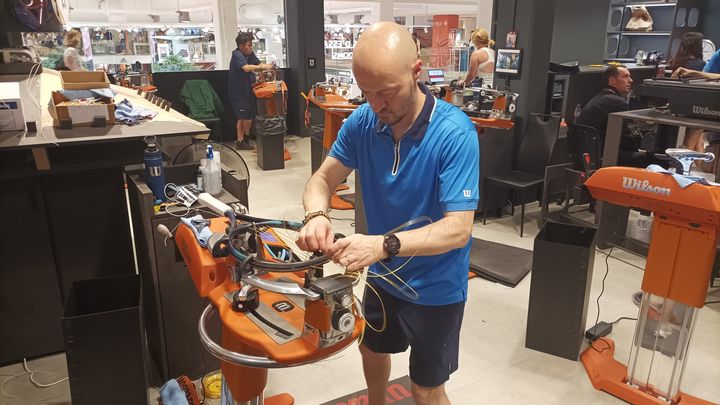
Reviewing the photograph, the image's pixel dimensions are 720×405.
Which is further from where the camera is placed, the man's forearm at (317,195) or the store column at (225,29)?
the store column at (225,29)

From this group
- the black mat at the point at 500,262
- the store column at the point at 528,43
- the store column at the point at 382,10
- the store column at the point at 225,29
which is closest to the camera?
the black mat at the point at 500,262

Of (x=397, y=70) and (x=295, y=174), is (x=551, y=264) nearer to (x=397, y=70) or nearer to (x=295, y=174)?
(x=397, y=70)

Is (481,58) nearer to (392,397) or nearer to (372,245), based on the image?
(392,397)

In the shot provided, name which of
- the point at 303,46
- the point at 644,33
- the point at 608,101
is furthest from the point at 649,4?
the point at 303,46

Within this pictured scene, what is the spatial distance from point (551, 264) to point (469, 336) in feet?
2.23

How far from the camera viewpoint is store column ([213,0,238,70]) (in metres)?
8.48

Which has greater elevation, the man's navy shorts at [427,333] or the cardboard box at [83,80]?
the cardboard box at [83,80]

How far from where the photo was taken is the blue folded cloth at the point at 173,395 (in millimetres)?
2305

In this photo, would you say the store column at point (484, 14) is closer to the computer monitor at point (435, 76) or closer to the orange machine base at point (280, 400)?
the computer monitor at point (435, 76)

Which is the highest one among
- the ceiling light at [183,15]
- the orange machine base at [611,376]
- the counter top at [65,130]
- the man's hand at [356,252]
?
the ceiling light at [183,15]

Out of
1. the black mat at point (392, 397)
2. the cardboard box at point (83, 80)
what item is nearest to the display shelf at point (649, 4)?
the black mat at point (392, 397)

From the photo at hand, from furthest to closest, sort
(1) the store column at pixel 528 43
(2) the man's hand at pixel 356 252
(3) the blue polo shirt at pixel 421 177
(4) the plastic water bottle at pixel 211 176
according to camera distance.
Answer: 1. (1) the store column at pixel 528 43
2. (4) the plastic water bottle at pixel 211 176
3. (3) the blue polo shirt at pixel 421 177
4. (2) the man's hand at pixel 356 252

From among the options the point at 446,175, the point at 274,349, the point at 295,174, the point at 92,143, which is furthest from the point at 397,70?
the point at 295,174

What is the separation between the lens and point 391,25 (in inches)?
59.7
